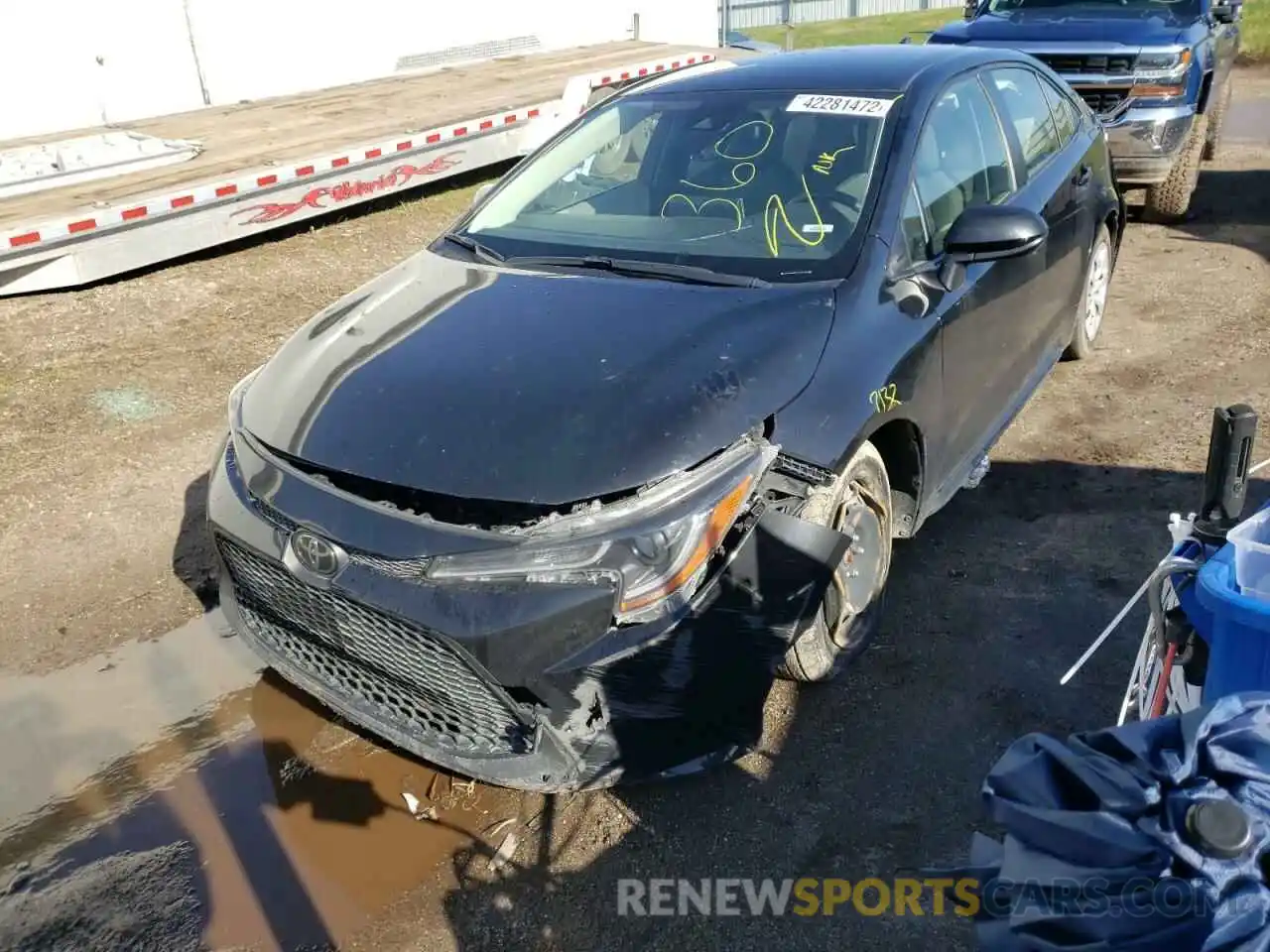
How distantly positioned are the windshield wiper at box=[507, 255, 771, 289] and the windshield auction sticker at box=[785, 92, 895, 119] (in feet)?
2.82

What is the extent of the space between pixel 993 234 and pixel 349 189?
568 cm

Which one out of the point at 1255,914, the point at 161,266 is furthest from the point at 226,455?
the point at 161,266

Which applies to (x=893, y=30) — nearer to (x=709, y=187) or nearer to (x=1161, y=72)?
(x=1161, y=72)

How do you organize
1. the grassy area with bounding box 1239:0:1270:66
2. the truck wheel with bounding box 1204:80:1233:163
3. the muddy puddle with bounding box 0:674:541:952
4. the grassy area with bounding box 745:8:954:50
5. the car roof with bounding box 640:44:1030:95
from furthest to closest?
1. the grassy area with bounding box 745:8:954:50
2. the grassy area with bounding box 1239:0:1270:66
3. the truck wheel with bounding box 1204:80:1233:163
4. the car roof with bounding box 640:44:1030:95
5. the muddy puddle with bounding box 0:674:541:952

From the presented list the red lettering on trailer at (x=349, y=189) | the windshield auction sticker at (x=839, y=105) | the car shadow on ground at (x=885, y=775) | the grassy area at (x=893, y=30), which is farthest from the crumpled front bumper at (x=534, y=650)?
the grassy area at (x=893, y=30)

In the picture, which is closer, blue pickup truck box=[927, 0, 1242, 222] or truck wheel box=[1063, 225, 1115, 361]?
truck wheel box=[1063, 225, 1115, 361]

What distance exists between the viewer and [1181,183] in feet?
26.4

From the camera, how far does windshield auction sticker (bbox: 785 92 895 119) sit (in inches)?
143

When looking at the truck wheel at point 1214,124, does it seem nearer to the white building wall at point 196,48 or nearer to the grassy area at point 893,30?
the grassy area at point 893,30

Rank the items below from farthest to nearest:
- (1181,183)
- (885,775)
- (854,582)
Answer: (1181,183) → (854,582) → (885,775)

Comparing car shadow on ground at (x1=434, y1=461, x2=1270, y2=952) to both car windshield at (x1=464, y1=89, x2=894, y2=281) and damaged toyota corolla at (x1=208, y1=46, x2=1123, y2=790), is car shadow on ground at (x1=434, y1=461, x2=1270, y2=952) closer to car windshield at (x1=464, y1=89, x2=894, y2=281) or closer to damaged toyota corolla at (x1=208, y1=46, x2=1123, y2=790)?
damaged toyota corolla at (x1=208, y1=46, x2=1123, y2=790)

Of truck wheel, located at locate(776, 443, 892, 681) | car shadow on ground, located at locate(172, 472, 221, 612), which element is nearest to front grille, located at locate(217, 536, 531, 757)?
truck wheel, located at locate(776, 443, 892, 681)

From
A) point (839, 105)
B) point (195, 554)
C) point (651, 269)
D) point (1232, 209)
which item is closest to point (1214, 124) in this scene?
point (1232, 209)

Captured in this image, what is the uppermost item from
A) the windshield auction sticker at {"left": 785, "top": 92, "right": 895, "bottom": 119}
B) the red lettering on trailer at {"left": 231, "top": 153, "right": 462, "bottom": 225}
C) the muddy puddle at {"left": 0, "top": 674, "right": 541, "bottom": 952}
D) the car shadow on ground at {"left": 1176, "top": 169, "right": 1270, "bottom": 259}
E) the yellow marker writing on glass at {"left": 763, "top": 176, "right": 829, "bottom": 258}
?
the windshield auction sticker at {"left": 785, "top": 92, "right": 895, "bottom": 119}
